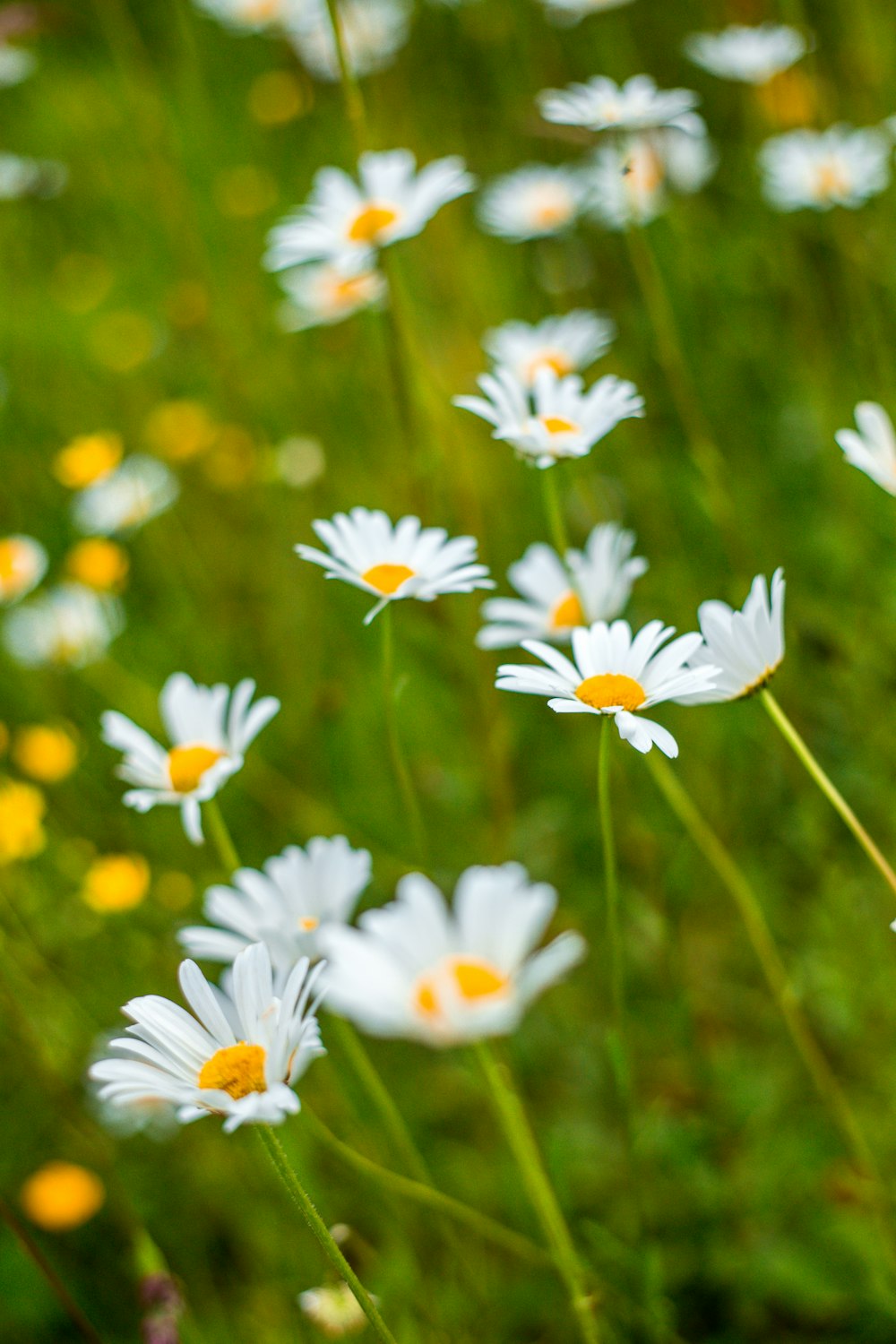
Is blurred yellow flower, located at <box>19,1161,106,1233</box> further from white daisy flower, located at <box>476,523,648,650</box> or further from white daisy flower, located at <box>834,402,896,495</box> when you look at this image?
white daisy flower, located at <box>834,402,896,495</box>

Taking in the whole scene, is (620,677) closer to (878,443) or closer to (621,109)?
(878,443)

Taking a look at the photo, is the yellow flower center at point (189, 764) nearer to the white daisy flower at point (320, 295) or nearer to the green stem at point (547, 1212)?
the green stem at point (547, 1212)

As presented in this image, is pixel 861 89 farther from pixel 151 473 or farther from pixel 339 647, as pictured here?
pixel 151 473

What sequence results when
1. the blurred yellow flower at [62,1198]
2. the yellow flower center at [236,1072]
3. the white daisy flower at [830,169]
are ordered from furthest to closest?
the white daisy flower at [830,169] → the blurred yellow flower at [62,1198] → the yellow flower center at [236,1072]

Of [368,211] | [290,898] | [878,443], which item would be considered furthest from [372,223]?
[290,898]

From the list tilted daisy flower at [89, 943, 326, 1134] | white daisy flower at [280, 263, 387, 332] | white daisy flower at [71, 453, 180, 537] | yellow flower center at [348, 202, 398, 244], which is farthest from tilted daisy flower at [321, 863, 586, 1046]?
white daisy flower at [71, 453, 180, 537]

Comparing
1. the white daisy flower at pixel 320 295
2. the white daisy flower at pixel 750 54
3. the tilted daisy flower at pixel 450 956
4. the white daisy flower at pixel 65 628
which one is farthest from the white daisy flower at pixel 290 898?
the white daisy flower at pixel 750 54
